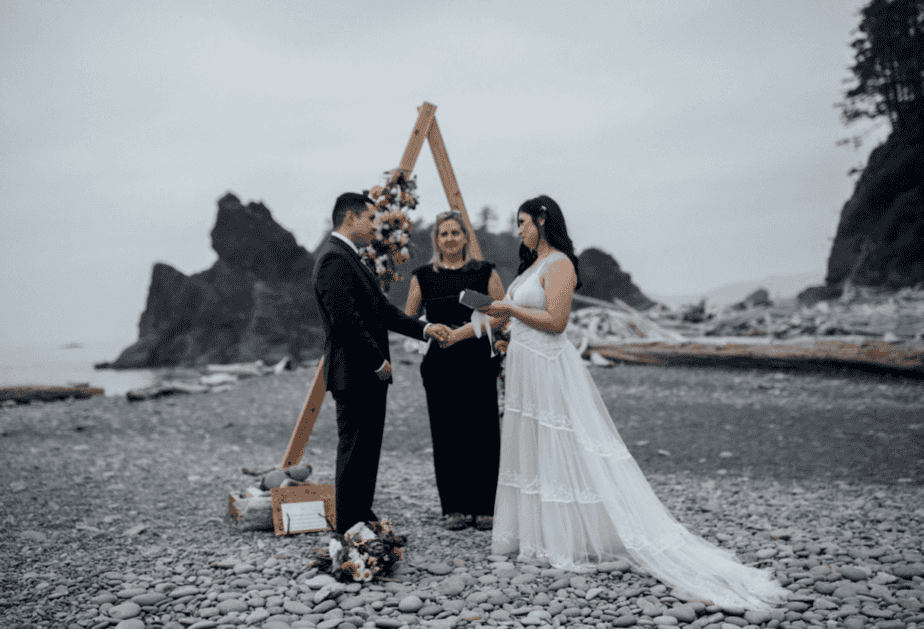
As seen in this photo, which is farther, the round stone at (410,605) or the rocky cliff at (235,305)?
the rocky cliff at (235,305)

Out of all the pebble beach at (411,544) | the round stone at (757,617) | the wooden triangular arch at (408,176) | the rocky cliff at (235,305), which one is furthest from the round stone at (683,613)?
the rocky cliff at (235,305)

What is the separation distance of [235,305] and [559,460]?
4521 cm

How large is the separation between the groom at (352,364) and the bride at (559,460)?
0.86 metres

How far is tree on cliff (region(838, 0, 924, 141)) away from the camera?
26469 millimetres

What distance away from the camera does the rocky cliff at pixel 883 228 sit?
25938 mm

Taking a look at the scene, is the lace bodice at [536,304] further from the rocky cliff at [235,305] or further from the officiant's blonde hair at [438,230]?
the rocky cliff at [235,305]

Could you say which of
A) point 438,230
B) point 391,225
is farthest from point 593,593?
point 391,225

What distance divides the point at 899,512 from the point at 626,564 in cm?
270

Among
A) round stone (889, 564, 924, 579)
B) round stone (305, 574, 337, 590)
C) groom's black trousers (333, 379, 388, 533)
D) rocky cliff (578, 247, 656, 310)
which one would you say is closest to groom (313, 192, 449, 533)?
groom's black trousers (333, 379, 388, 533)

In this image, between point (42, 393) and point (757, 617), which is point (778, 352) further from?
point (42, 393)

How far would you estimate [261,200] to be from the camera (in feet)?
155

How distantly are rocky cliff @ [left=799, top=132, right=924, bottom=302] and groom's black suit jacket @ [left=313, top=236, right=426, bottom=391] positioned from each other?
→ 90.0 feet

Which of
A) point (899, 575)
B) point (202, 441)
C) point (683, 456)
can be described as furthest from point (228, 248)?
point (899, 575)

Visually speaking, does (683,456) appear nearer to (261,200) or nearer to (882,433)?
(882,433)
